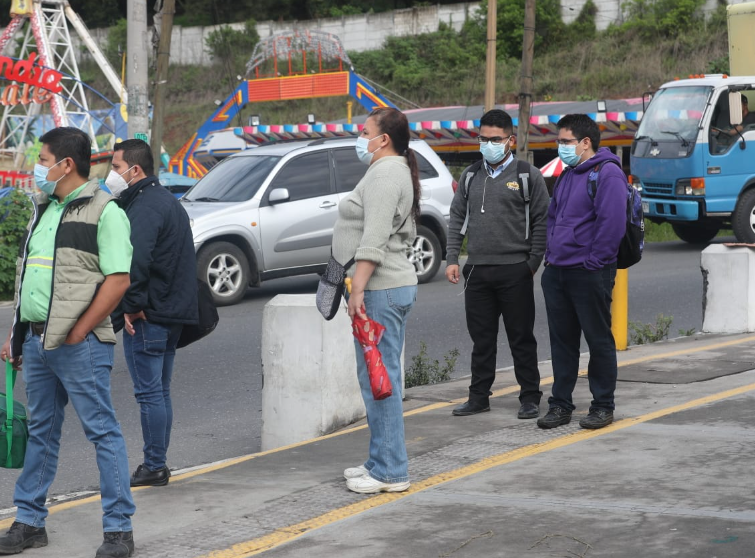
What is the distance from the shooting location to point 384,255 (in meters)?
5.31

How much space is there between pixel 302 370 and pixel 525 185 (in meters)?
1.71

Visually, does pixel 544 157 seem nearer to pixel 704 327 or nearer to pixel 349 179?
pixel 349 179

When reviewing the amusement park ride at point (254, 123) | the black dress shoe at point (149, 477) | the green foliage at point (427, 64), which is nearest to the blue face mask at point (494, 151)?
the black dress shoe at point (149, 477)

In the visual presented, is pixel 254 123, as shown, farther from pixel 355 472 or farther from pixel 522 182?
pixel 355 472

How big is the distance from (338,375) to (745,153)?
497 inches

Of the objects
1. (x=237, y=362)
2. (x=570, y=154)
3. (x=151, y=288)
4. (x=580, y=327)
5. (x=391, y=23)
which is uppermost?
(x=391, y=23)

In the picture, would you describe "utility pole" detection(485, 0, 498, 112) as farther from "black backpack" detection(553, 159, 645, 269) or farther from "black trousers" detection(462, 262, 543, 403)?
"black backpack" detection(553, 159, 645, 269)

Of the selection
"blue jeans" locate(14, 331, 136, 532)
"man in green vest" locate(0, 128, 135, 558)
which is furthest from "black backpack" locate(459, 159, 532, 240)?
"blue jeans" locate(14, 331, 136, 532)

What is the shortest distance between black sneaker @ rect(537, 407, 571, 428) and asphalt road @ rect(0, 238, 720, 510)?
6.07 ft

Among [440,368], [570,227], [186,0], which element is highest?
[186,0]

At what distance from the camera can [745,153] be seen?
17984mm

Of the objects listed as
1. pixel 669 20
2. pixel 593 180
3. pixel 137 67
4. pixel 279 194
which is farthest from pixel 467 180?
pixel 669 20

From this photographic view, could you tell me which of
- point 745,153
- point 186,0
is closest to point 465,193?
point 745,153

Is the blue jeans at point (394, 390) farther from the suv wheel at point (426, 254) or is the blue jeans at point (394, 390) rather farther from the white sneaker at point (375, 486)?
the suv wheel at point (426, 254)
